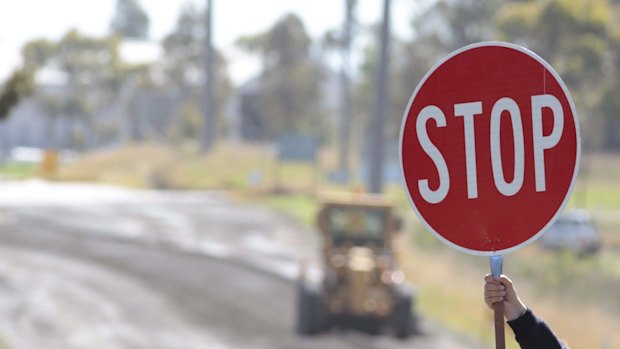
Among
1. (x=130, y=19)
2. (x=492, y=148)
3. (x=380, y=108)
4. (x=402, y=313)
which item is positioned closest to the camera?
(x=492, y=148)

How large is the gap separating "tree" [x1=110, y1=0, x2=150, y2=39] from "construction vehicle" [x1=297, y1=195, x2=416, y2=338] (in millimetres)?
124457

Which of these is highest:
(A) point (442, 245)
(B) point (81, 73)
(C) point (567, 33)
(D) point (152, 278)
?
(B) point (81, 73)

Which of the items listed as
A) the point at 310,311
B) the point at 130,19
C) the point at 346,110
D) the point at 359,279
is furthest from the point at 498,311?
the point at 130,19

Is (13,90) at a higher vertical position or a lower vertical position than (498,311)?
higher

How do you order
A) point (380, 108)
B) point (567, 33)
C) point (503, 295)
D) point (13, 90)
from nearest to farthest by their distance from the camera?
point (503, 295)
point (13, 90)
point (380, 108)
point (567, 33)

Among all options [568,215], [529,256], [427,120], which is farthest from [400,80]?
[427,120]

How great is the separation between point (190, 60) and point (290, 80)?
11894 millimetres

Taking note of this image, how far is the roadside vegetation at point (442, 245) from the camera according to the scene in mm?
23748

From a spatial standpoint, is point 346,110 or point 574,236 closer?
point 574,236

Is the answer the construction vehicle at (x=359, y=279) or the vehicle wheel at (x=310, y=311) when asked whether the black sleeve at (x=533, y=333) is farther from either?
the vehicle wheel at (x=310, y=311)

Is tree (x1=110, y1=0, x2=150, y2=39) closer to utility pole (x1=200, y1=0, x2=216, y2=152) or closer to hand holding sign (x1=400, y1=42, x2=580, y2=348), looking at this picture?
utility pole (x1=200, y1=0, x2=216, y2=152)

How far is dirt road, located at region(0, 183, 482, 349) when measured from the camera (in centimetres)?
2138

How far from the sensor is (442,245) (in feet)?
109

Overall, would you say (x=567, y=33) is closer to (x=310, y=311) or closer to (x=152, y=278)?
(x=152, y=278)
